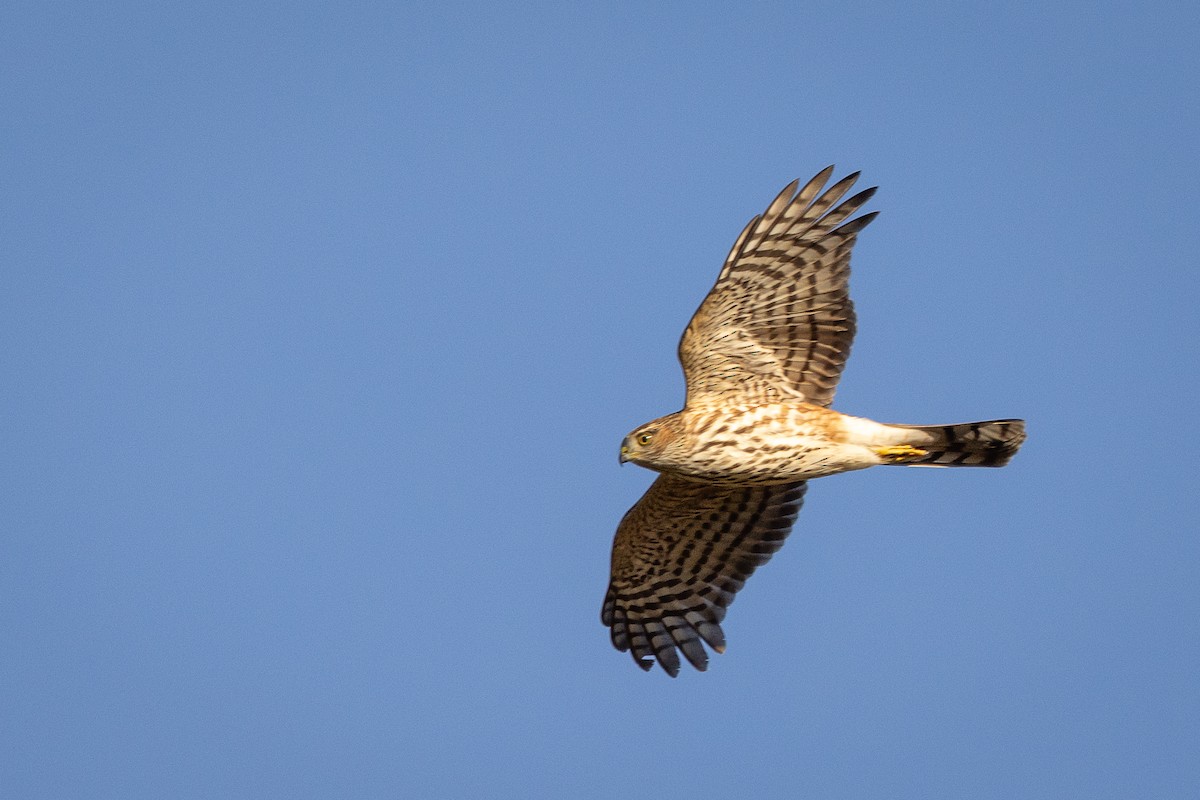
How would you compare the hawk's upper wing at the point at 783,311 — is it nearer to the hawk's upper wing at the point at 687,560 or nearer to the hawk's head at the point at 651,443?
the hawk's head at the point at 651,443

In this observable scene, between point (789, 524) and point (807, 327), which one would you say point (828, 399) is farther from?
point (789, 524)

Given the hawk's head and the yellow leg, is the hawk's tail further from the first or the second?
the hawk's head

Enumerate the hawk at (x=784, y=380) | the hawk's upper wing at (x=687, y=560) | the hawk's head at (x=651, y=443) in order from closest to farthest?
the hawk's head at (x=651, y=443), the hawk at (x=784, y=380), the hawk's upper wing at (x=687, y=560)

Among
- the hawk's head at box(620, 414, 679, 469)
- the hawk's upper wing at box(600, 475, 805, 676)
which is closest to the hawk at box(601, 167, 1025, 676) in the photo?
the hawk's head at box(620, 414, 679, 469)

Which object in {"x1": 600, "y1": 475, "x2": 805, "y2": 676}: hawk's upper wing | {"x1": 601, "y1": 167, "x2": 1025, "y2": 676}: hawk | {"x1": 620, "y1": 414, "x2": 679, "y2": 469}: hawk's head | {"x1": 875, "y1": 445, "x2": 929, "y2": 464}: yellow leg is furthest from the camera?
{"x1": 600, "y1": 475, "x2": 805, "y2": 676}: hawk's upper wing

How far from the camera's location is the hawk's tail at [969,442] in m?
10.6

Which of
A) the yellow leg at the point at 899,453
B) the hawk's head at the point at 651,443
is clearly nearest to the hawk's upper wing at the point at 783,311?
the hawk's head at the point at 651,443

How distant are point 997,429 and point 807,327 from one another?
1484 mm

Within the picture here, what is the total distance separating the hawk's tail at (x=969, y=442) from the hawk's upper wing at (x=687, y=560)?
49.5 inches

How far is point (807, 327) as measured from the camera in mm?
10516

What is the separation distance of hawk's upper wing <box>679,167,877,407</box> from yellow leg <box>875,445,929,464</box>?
51cm

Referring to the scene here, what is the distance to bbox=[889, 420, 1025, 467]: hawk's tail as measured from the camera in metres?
10.6

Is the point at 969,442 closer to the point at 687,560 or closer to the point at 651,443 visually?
the point at 651,443

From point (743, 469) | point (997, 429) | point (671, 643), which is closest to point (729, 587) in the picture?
point (671, 643)
